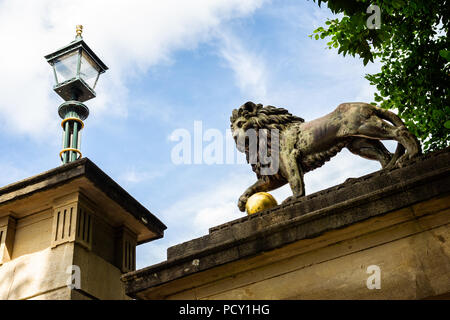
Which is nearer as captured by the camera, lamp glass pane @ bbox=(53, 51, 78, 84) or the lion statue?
the lion statue

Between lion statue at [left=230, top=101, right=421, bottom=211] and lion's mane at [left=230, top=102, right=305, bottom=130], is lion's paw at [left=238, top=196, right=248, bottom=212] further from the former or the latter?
lion's mane at [left=230, top=102, right=305, bottom=130]

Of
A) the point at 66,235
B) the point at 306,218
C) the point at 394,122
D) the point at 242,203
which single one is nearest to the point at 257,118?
the point at 242,203

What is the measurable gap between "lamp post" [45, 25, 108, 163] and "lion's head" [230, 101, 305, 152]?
16.4ft

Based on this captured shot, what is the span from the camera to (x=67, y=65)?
12445 millimetres

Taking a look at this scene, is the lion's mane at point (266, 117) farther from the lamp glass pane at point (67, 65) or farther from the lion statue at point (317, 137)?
the lamp glass pane at point (67, 65)

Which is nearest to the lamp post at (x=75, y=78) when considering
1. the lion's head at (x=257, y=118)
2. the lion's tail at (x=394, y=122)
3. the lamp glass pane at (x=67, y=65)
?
the lamp glass pane at (x=67, y=65)

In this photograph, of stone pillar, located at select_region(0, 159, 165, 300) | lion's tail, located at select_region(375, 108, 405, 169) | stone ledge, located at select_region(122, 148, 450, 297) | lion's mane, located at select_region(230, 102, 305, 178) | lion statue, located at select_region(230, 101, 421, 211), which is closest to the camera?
stone ledge, located at select_region(122, 148, 450, 297)

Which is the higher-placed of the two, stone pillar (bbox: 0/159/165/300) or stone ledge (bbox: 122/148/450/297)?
stone pillar (bbox: 0/159/165/300)

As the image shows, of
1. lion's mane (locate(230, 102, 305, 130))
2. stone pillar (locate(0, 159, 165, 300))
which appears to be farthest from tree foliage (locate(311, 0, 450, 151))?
stone pillar (locate(0, 159, 165, 300))

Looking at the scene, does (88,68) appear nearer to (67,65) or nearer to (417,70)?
(67,65)

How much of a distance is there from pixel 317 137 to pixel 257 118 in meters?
0.95

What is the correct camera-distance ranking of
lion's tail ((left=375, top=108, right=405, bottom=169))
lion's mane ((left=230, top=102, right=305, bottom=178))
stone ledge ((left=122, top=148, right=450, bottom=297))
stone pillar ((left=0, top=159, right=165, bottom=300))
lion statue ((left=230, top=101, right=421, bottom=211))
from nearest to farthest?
stone ledge ((left=122, top=148, right=450, bottom=297)) < lion's tail ((left=375, top=108, right=405, bottom=169)) < lion statue ((left=230, top=101, right=421, bottom=211)) < lion's mane ((left=230, top=102, right=305, bottom=178)) < stone pillar ((left=0, top=159, right=165, bottom=300))

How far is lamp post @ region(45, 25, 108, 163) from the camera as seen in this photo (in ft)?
39.5
